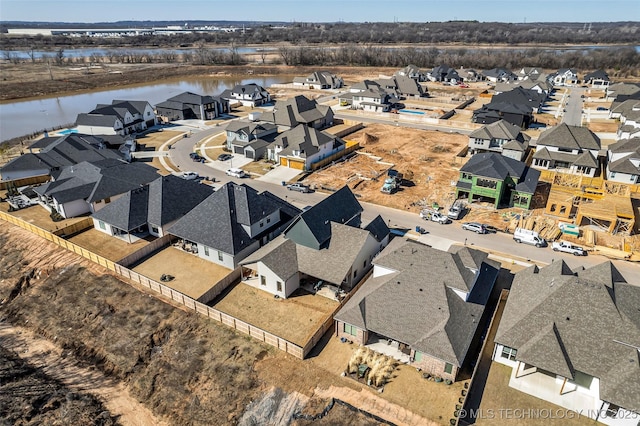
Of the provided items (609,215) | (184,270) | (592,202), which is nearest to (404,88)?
(592,202)

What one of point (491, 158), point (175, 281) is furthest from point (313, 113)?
point (175, 281)

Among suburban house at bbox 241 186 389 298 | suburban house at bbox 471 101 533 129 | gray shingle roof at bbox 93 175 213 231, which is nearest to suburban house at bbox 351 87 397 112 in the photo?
suburban house at bbox 471 101 533 129

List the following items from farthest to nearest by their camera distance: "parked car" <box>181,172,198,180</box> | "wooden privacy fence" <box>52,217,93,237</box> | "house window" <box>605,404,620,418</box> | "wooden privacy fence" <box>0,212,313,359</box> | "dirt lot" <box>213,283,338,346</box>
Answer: "parked car" <box>181,172,198,180</box>
"wooden privacy fence" <box>52,217,93,237</box>
"dirt lot" <box>213,283,338,346</box>
"wooden privacy fence" <box>0,212,313,359</box>
"house window" <box>605,404,620,418</box>

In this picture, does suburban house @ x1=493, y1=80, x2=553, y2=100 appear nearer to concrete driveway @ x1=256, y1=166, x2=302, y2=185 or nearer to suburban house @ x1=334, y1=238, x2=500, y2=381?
concrete driveway @ x1=256, y1=166, x2=302, y2=185

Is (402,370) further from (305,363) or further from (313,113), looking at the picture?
(313,113)

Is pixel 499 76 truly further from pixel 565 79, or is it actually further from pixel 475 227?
pixel 475 227

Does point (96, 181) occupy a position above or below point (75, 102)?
below
